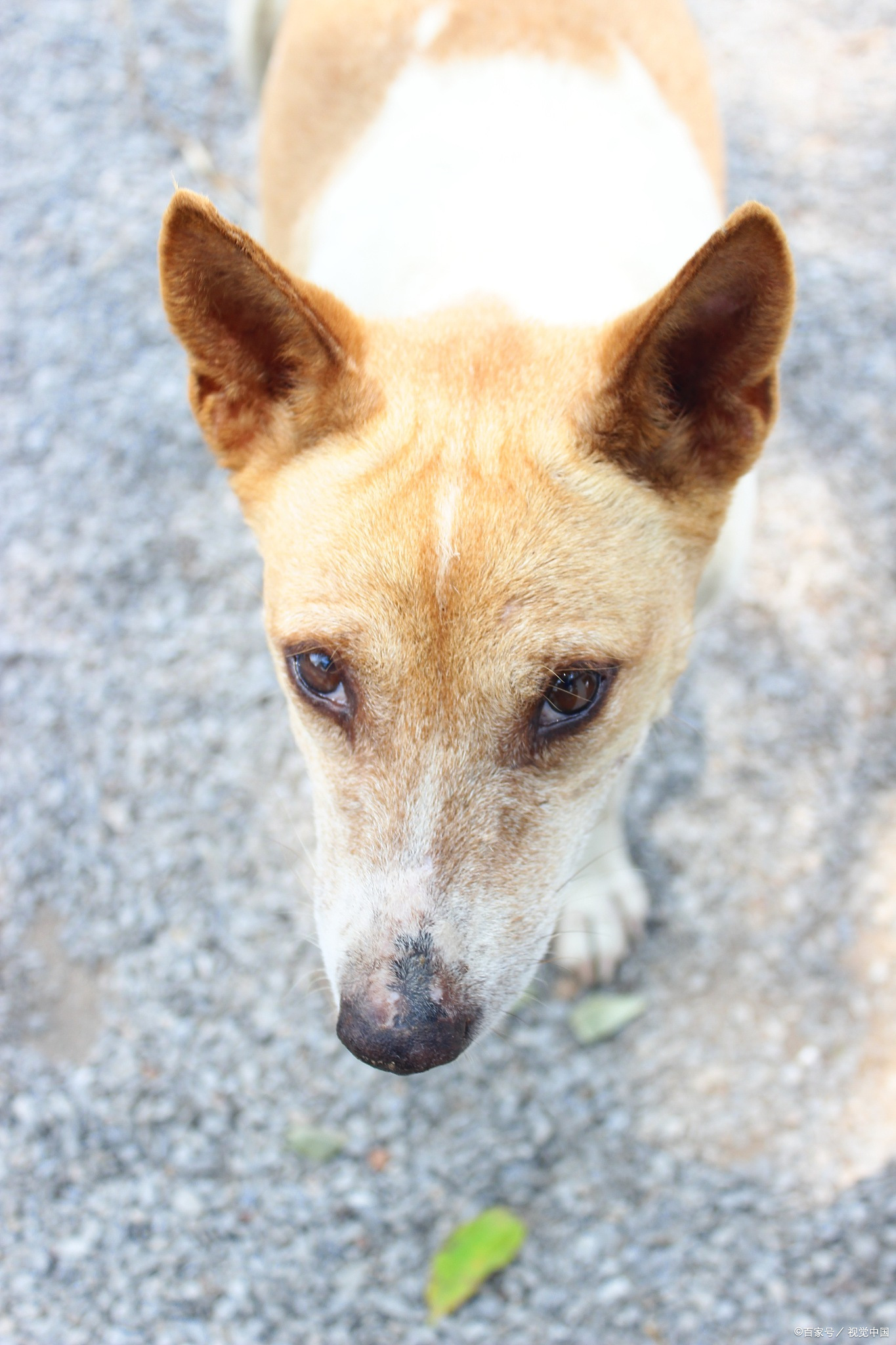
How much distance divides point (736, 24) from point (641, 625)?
217 inches

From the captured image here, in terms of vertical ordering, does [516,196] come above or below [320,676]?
above

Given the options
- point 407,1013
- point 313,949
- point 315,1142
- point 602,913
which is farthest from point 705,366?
point 315,1142

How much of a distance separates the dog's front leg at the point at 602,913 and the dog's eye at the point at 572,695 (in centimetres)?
135

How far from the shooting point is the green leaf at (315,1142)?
3.43m

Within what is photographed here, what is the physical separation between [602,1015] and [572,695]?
1.85m

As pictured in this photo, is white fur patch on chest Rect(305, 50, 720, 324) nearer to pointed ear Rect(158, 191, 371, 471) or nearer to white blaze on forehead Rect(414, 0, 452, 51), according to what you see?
white blaze on forehead Rect(414, 0, 452, 51)

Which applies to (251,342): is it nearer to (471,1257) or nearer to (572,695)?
(572,695)

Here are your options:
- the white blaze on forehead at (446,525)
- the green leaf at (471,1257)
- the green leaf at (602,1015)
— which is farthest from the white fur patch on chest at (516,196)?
the green leaf at (471,1257)

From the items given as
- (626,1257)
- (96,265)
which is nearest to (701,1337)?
Result: (626,1257)

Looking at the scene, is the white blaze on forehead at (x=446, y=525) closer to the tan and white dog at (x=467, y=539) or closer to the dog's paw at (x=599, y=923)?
the tan and white dog at (x=467, y=539)

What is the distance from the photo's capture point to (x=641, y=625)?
2.35 m

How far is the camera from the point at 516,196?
123 inches

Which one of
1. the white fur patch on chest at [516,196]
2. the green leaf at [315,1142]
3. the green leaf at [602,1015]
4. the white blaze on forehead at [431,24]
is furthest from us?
the white blaze on forehead at [431,24]

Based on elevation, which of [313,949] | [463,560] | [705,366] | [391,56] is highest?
[391,56]
